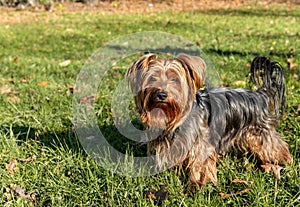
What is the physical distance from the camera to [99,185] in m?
3.51

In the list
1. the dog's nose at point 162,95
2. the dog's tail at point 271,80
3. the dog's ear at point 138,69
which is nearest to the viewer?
the dog's nose at point 162,95

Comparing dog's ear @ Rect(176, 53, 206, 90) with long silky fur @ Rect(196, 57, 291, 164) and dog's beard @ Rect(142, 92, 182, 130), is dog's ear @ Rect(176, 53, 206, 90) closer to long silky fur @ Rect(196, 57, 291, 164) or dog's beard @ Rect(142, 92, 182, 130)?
dog's beard @ Rect(142, 92, 182, 130)

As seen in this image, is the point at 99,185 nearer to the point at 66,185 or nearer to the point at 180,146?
the point at 66,185

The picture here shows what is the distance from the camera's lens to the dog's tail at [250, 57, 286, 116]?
4.03 metres

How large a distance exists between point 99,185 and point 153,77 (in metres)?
1.09

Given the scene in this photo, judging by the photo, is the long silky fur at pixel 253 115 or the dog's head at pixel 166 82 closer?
the dog's head at pixel 166 82

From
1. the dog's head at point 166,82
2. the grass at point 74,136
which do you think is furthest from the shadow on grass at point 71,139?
the dog's head at point 166,82

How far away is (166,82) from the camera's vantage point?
129 inches

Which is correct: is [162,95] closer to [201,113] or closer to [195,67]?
[195,67]

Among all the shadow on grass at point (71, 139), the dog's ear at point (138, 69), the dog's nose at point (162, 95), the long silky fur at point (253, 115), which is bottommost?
the shadow on grass at point (71, 139)

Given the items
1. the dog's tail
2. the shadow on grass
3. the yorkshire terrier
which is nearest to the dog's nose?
the yorkshire terrier

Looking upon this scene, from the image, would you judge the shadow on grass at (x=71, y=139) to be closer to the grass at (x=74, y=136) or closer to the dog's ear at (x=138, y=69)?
the grass at (x=74, y=136)

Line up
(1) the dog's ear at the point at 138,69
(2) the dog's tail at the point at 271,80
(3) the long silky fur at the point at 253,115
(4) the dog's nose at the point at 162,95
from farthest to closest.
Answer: (2) the dog's tail at the point at 271,80, (3) the long silky fur at the point at 253,115, (1) the dog's ear at the point at 138,69, (4) the dog's nose at the point at 162,95

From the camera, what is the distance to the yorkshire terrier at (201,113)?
3271 millimetres
